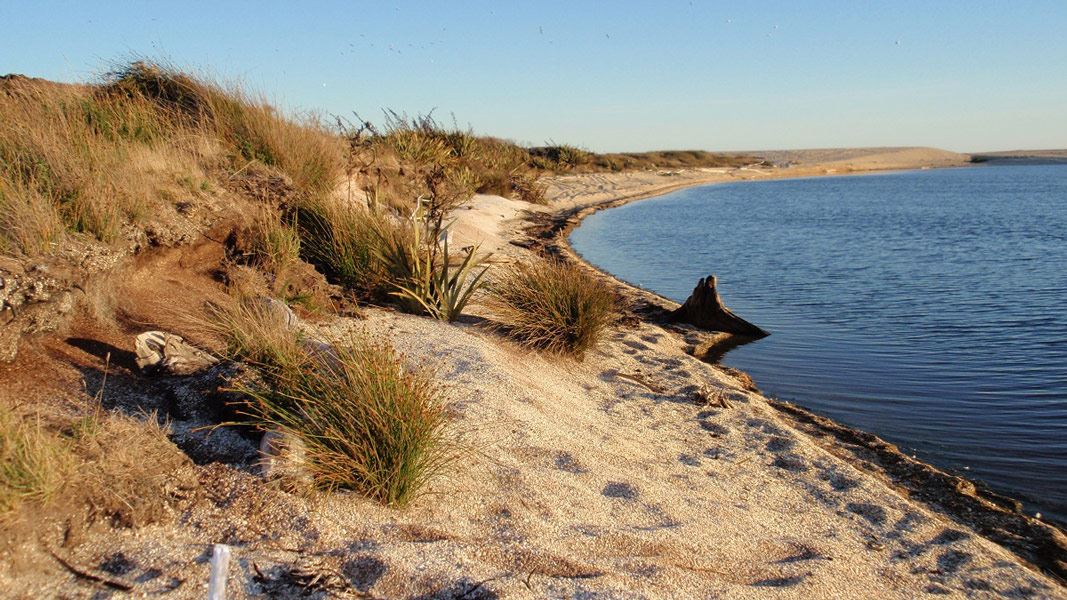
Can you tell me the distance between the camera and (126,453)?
12.2ft

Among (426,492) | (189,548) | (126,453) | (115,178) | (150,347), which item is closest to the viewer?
(189,548)

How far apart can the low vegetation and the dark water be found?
407cm

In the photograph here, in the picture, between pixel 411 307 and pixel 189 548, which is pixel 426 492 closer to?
pixel 189 548

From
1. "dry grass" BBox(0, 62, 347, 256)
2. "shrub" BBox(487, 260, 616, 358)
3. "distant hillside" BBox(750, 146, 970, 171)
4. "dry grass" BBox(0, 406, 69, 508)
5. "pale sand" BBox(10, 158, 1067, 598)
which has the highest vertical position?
"dry grass" BBox(0, 62, 347, 256)

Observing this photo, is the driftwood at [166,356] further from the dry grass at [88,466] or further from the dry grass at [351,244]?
the dry grass at [351,244]

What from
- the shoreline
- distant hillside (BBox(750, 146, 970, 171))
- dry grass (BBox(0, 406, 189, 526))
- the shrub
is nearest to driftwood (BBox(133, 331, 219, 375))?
dry grass (BBox(0, 406, 189, 526))

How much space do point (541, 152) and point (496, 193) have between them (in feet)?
61.7

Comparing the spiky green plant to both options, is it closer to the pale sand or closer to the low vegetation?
the pale sand

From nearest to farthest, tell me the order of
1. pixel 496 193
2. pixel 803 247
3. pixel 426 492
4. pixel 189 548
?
pixel 189 548 → pixel 426 492 → pixel 803 247 → pixel 496 193

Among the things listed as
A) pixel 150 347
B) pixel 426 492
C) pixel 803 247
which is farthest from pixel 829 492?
pixel 803 247

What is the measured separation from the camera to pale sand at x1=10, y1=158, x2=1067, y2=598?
11.6 feet

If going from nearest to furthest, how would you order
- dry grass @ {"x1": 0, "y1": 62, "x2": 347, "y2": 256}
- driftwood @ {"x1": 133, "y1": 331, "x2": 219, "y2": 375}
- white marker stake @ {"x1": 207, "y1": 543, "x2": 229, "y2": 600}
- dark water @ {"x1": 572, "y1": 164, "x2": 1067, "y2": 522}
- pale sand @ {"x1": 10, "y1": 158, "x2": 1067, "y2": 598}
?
white marker stake @ {"x1": 207, "y1": 543, "x2": 229, "y2": 600} → pale sand @ {"x1": 10, "y1": 158, "x2": 1067, "y2": 598} → driftwood @ {"x1": 133, "y1": 331, "x2": 219, "y2": 375} → dry grass @ {"x1": 0, "y1": 62, "x2": 347, "y2": 256} → dark water @ {"x1": 572, "y1": 164, "x2": 1067, "y2": 522}

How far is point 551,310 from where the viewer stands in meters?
7.62

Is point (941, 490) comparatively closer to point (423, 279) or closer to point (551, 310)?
point (551, 310)
